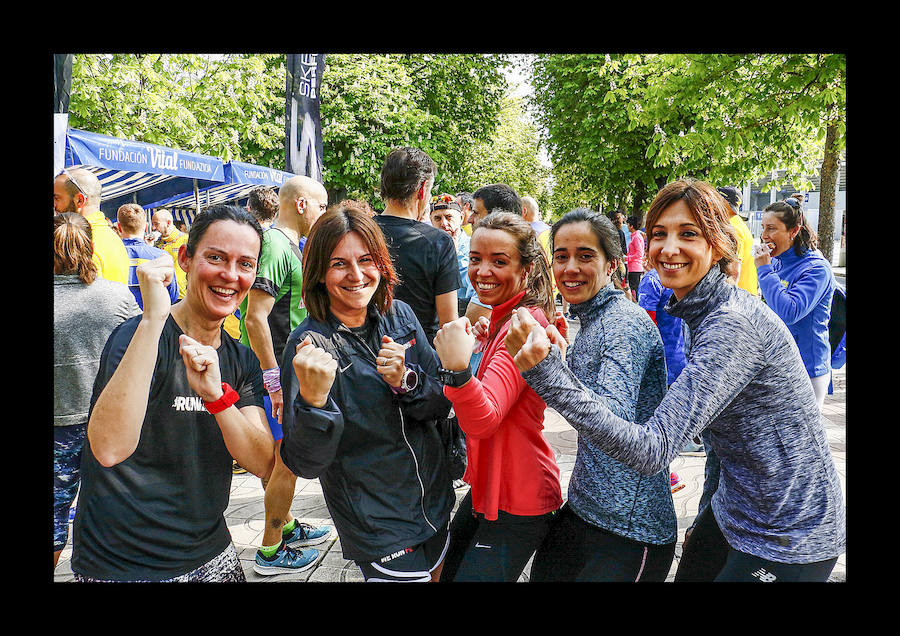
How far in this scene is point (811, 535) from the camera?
1.90m

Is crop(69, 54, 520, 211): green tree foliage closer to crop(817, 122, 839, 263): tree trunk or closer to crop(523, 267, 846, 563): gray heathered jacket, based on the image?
crop(817, 122, 839, 263): tree trunk

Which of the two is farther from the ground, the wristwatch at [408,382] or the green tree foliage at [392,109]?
the green tree foliage at [392,109]

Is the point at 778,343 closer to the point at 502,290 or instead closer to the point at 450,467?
the point at 502,290

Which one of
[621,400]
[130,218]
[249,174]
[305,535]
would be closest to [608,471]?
[621,400]

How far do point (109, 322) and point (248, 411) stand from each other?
3.55ft

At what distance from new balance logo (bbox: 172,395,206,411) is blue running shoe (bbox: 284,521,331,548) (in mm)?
1936

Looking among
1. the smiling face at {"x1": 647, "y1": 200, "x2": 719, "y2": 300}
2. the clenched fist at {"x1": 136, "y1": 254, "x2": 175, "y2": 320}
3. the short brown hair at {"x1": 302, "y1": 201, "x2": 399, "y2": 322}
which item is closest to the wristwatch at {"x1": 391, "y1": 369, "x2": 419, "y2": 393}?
the short brown hair at {"x1": 302, "y1": 201, "x2": 399, "y2": 322}

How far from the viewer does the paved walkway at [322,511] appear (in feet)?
11.2

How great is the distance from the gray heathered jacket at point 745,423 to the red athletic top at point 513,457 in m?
0.30

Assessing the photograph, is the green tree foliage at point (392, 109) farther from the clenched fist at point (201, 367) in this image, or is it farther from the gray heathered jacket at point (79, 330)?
the clenched fist at point (201, 367)

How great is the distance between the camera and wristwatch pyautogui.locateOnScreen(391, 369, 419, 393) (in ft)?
6.87

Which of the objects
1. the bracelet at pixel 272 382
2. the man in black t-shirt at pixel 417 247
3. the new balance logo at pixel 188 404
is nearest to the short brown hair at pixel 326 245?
the new balance logo at pixel 188 404

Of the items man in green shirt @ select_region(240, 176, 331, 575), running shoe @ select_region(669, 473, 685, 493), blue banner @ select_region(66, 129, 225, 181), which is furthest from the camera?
blue banner @ select_region(66, 129, 225, 181)

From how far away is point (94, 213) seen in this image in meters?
3.31
